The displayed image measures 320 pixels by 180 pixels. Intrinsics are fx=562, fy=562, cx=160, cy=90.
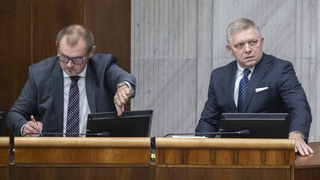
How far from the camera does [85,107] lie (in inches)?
139

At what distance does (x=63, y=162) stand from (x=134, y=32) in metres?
2.70

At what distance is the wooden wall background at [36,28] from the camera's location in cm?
501

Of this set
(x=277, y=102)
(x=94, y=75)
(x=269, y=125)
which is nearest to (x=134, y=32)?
(x=94, y=75)

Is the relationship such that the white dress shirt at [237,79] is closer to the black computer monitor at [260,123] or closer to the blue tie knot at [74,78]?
Result: the black computer monitor at [260,123]

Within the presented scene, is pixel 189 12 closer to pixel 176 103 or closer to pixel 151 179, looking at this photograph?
pixel 176 103


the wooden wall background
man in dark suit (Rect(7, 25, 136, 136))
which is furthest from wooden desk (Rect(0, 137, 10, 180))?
the wooden wall background

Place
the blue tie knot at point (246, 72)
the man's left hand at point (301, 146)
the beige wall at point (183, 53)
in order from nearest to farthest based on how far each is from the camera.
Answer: the man's left hand at point (301, 146) → the blue tie knot at point (246, 72) → the beige wall at point (183, 53)

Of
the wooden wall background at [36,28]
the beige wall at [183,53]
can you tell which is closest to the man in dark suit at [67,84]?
the wooden wall background at [36,28]

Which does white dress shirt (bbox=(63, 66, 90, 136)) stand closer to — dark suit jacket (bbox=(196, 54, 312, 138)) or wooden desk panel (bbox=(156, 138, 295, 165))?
dark suit jacket (bbox=(196, 54, 312, 138))

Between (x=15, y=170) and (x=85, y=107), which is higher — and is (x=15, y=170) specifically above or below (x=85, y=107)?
below

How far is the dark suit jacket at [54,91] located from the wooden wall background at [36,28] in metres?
1.44

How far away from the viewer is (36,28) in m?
5.02

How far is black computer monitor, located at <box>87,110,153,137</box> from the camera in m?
2.81

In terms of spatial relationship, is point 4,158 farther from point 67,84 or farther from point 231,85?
point 231,85
